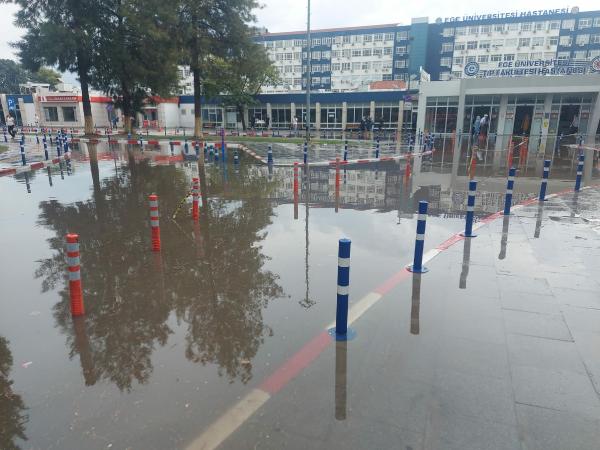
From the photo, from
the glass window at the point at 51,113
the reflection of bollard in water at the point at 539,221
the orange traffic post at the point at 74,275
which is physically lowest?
the reflection of bollard in water at the point at 539,221

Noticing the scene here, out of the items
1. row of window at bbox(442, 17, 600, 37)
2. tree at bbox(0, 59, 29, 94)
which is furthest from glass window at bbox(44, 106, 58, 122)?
row of window at bbox(442, 17, 600, 37)

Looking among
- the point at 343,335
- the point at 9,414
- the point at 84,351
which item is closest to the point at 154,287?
the point at 84,351

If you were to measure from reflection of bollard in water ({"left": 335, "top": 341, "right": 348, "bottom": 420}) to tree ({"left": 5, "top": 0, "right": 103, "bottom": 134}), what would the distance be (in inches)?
1508

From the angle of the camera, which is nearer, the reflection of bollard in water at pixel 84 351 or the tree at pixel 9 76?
the reflection of bollard in water at pixel 84 351

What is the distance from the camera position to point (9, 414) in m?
3.66

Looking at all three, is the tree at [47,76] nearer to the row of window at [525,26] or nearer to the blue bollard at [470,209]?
the row of window at [525,26]

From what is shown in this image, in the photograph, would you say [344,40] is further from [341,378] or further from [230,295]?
[341,378]

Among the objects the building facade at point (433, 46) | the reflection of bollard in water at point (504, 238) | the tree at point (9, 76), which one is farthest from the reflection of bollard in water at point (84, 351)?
the tree at point (9, 76)

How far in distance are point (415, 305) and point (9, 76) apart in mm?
135203

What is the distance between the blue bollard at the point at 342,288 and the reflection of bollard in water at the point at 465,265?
2429 mm

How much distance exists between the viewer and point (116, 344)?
479cm

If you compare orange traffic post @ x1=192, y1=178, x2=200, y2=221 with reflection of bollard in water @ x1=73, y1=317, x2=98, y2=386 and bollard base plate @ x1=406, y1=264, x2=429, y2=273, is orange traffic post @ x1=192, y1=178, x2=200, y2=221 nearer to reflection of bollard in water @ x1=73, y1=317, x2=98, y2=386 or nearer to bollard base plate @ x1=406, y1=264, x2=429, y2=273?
reflection of bollard in water @ x1=73, y1=317, x2=98, y2=386

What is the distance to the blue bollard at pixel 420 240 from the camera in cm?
641

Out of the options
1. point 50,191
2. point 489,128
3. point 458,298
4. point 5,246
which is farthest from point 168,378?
point 489,128
